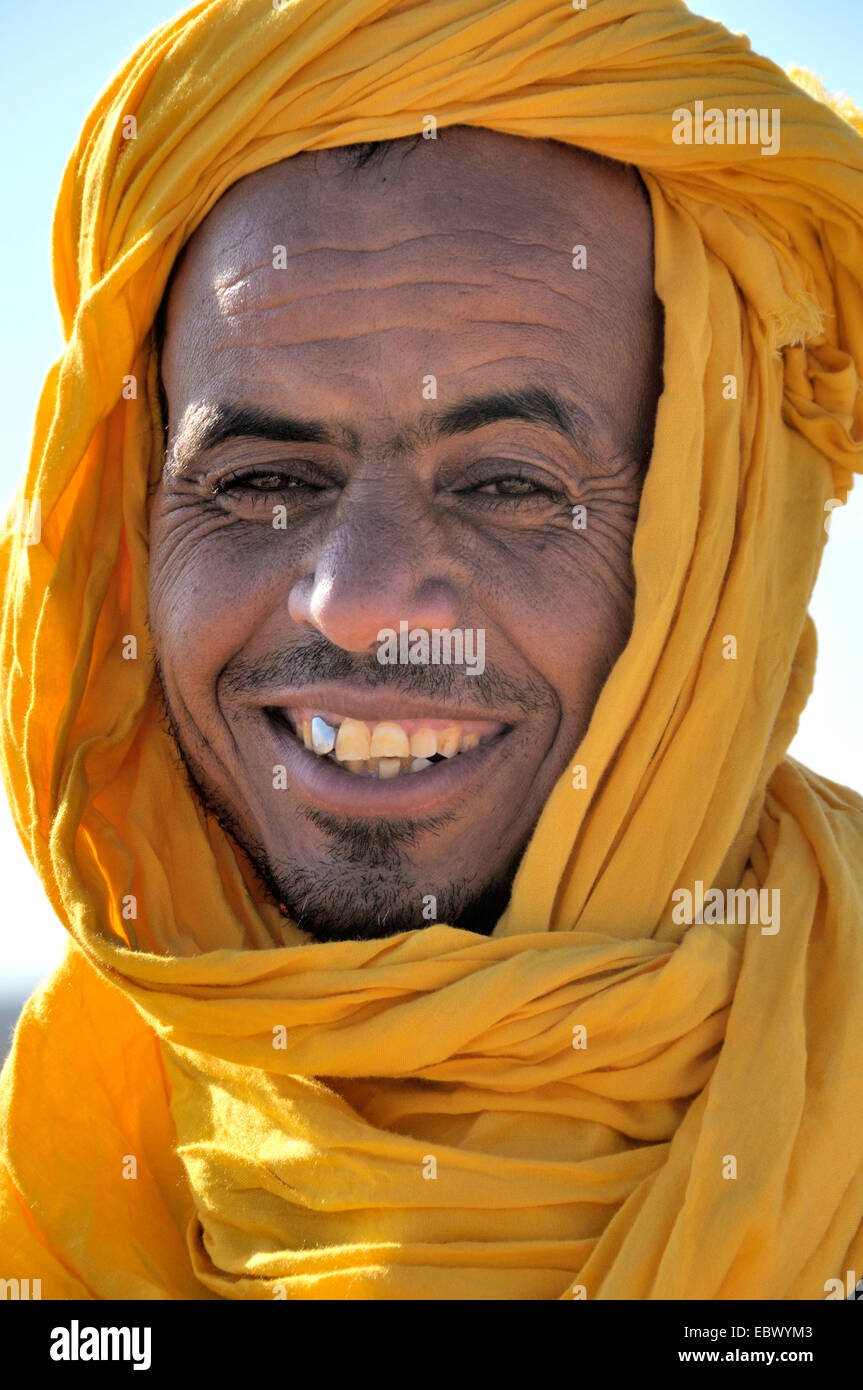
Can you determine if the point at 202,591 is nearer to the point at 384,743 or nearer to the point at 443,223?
the point at 384,743

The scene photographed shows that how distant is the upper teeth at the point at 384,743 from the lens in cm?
255

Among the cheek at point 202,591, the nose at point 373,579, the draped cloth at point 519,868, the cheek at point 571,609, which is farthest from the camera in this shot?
the cheek at point 202,591

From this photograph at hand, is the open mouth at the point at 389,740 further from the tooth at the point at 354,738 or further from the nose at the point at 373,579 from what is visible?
the nose at the point at 373,579

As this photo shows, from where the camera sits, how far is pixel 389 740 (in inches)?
100

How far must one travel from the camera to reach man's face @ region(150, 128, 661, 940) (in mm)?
2508

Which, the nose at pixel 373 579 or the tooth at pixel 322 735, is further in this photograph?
the tooth at pixel 322 735

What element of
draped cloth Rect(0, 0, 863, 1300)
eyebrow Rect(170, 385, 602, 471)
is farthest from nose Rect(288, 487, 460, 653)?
draped cloth Rect(0, 0, 863, 1300)

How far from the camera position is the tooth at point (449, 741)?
2.57m

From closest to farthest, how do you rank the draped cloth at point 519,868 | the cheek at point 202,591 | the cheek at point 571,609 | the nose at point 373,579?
1. the draped cloth at point 519,868
2. the nose at point 373,579
3. the cheek at point 571,609
4. the cheek at point 202,591

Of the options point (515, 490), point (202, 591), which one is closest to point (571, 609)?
point (515, 490)

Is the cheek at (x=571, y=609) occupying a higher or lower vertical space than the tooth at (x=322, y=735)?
higher

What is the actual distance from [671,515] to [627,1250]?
3.97 feet

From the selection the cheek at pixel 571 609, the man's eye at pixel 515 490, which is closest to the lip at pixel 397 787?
the cheek at pixel 571 609
